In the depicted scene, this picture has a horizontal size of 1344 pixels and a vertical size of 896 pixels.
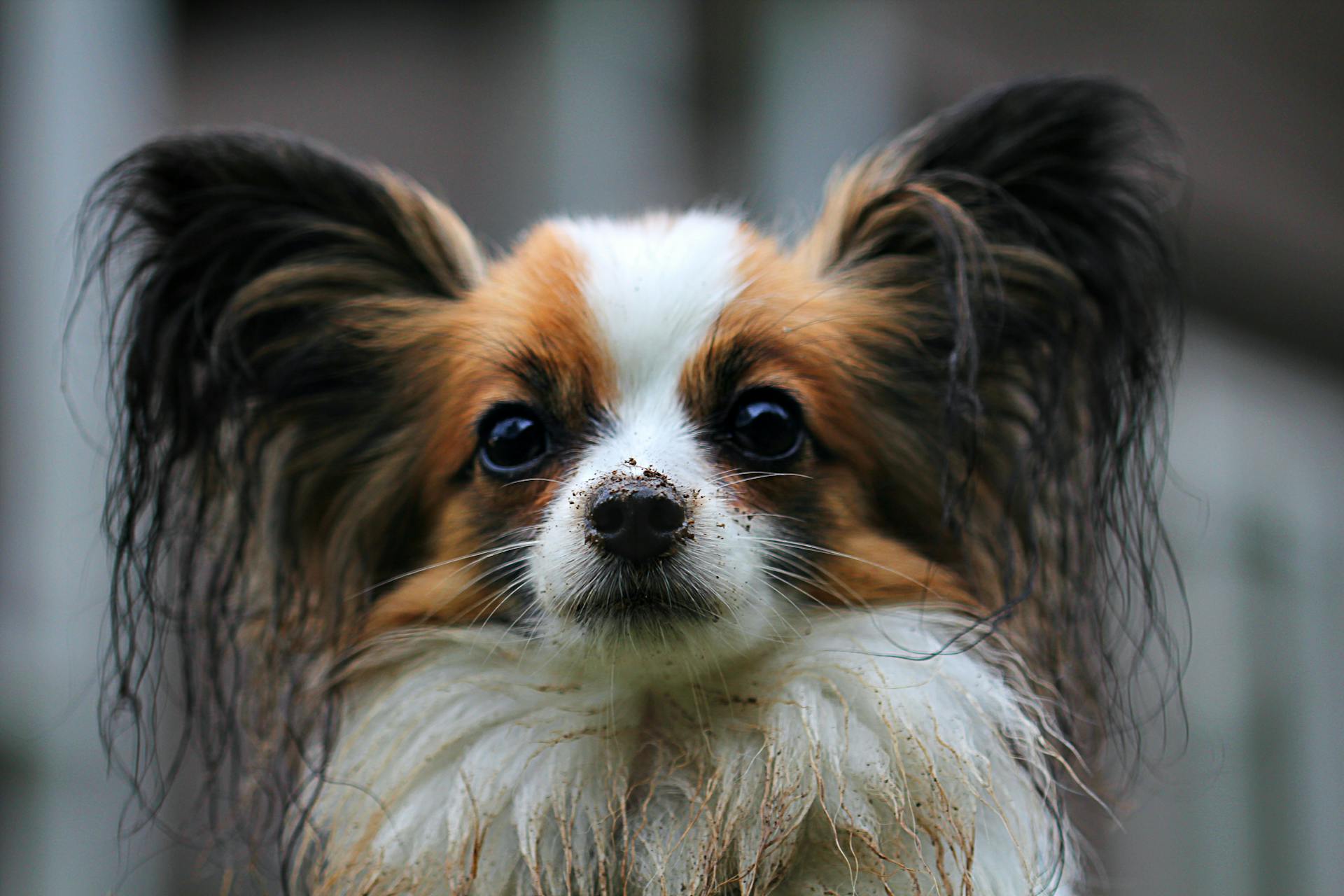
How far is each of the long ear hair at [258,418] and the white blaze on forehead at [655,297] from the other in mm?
324

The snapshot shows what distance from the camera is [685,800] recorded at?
1509mm

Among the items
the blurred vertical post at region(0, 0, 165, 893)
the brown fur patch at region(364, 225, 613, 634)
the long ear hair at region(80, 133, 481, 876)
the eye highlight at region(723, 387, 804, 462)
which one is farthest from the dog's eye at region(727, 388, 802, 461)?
the blurred vertical post at region(0, 0, 165, 893)

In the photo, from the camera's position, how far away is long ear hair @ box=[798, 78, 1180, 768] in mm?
1598

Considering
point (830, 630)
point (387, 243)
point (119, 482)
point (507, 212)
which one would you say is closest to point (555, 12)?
point (507, 212)

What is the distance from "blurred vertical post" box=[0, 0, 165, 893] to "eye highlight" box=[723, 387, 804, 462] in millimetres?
2376

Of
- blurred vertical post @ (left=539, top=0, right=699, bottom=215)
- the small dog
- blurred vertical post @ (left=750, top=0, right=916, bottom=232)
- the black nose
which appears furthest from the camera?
blurred vertical post @ (left=539, top=0, right=699, bottom=215)

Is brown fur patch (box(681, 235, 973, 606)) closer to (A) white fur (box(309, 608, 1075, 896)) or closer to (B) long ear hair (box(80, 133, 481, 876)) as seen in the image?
(A) white fur (box(309, 608, 1075, 896))

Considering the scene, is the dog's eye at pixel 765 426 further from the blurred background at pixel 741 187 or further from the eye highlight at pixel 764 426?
the blurred background at pixel 741 187

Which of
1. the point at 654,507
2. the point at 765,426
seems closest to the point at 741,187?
the point at 765,426

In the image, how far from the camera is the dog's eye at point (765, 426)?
155 cm

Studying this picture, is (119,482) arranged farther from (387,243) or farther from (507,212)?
(507,212)

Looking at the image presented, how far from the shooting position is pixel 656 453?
1456 mm

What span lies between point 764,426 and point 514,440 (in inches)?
13.3

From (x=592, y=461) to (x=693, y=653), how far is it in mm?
273
